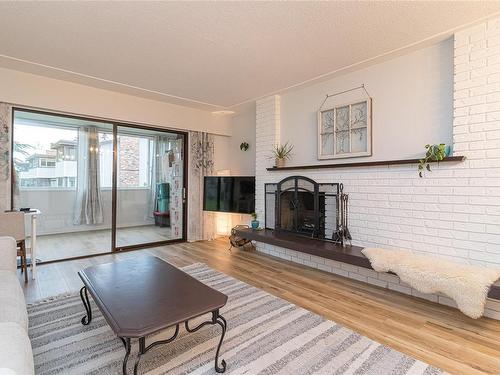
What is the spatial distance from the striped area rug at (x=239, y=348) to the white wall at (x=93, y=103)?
8.17 feet

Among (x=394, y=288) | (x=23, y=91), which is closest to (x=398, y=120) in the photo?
(x=394, y=288)

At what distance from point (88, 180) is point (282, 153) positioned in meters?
2.87

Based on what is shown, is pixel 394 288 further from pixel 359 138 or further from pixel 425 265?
pixel 359 138

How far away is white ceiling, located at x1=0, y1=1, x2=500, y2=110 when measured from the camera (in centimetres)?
202

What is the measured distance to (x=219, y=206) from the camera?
468cm

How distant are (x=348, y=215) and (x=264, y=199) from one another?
136 centimetres

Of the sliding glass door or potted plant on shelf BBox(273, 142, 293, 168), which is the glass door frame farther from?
potted plant on shelf BBox(273, 142, 293, 168)

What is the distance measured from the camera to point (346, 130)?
126 inches

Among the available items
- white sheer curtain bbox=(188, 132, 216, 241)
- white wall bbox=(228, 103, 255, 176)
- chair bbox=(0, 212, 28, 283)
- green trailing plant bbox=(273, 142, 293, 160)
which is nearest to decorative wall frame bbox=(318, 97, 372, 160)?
green trailing plant bbox=(273, 142, 293, 160)

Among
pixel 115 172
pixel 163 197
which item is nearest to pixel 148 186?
pixel 163 197

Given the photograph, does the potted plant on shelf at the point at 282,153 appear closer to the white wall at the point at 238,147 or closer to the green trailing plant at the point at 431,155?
the white wall at the point at 238,147

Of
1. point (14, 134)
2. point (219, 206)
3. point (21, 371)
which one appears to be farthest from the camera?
point (219, 206)

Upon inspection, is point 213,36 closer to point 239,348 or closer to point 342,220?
point 342,220

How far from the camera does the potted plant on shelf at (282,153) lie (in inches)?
153
